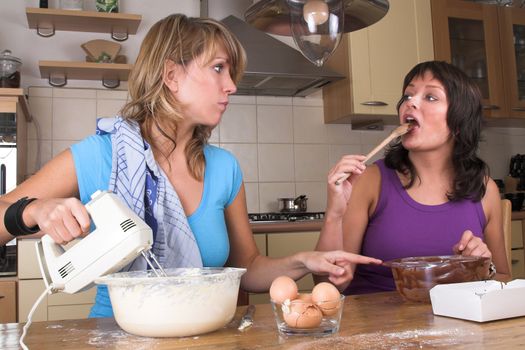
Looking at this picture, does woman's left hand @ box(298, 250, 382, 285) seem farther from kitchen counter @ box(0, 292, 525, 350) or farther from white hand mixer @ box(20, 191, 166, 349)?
white hand mixer @ box(20, 191, 166, 349)

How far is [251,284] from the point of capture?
133cm

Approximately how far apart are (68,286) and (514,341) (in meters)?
0.63

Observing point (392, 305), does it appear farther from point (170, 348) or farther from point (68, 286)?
point (68, 286)

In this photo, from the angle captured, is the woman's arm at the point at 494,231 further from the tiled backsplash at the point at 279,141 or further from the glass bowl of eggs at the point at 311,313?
the tiled backsplash at the point at 279,141

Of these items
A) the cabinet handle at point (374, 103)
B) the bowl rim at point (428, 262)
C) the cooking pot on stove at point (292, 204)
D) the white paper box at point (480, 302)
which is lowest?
the white paper box at point (480, 302)

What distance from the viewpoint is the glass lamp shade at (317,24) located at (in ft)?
3.49

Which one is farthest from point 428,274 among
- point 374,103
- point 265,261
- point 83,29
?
point 83,29

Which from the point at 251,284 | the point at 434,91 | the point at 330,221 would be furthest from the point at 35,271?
the point at 434,91

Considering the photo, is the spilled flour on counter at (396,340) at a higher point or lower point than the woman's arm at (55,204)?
lower

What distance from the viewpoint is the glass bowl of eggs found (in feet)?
2.56

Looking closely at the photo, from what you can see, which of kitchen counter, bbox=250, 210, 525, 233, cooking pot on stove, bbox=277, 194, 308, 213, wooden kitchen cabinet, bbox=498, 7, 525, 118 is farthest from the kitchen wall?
kitchen counter, bbox=250, 210, 525, 233

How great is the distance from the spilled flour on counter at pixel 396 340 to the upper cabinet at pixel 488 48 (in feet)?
9.26

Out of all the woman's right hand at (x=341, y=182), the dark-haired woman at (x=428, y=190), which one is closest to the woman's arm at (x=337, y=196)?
the woman's right hand at (x=341, y=182)

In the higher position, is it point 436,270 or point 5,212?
point 5,212
